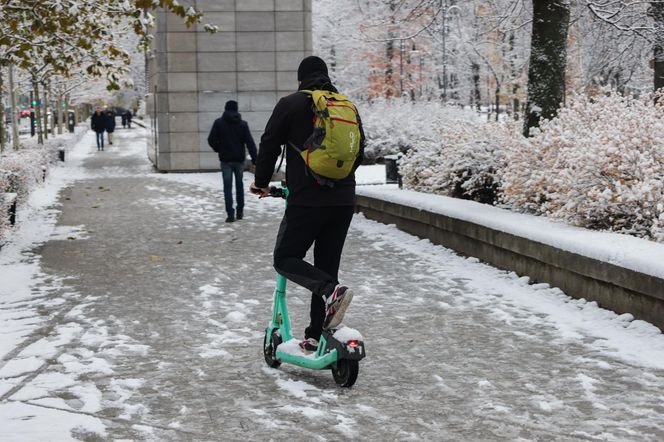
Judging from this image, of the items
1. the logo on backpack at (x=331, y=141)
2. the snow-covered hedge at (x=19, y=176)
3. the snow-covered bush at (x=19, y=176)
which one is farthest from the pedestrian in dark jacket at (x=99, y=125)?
the logo on backpack at (x=331, y=141)

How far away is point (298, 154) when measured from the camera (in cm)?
595

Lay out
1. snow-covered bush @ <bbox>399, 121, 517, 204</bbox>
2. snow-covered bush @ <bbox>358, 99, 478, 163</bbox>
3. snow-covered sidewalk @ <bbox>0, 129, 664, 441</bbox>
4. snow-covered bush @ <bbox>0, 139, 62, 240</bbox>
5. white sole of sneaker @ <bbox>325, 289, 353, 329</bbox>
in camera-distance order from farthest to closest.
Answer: snow-covered bush @ <bbox>358, 99, 478, 163</bbox>, snow-covered bush @ <bbox>399, 121, 517, 204</bbox>, snow-covered bush @ <bbox>0, 139, 62, 240</bbox>, white sole of sneaker @ <bbox>325, 289, 353, 329</bbox>, snow-covered sidewalk @ <bbox>0, 129, 664, 441</bbox>

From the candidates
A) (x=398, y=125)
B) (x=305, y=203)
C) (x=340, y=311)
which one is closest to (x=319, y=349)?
(x=340, y=311)

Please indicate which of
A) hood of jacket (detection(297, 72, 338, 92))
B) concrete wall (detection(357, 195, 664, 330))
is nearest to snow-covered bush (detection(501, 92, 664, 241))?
concrete wall (detection(357, 195, 664, 330))

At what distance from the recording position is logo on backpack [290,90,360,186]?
18.8 ft

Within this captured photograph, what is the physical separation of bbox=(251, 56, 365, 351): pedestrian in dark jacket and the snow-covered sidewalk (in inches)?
27.3

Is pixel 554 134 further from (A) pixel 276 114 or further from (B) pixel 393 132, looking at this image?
(B) pixel 393 132

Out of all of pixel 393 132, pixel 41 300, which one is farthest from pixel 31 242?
pixel 393 132

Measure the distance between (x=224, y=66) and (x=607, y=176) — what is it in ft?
64.2

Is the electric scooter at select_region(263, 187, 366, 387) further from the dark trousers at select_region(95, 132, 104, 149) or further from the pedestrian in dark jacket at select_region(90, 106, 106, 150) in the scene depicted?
the pedestrian in dark jacket at select_region(90, 106, 106, 150)

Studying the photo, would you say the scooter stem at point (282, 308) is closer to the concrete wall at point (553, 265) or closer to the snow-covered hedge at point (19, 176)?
the concrete wall at point (553, 265)

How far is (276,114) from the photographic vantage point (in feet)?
19.5

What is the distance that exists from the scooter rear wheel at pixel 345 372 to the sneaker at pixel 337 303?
276mm

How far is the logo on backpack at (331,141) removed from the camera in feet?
18.8
